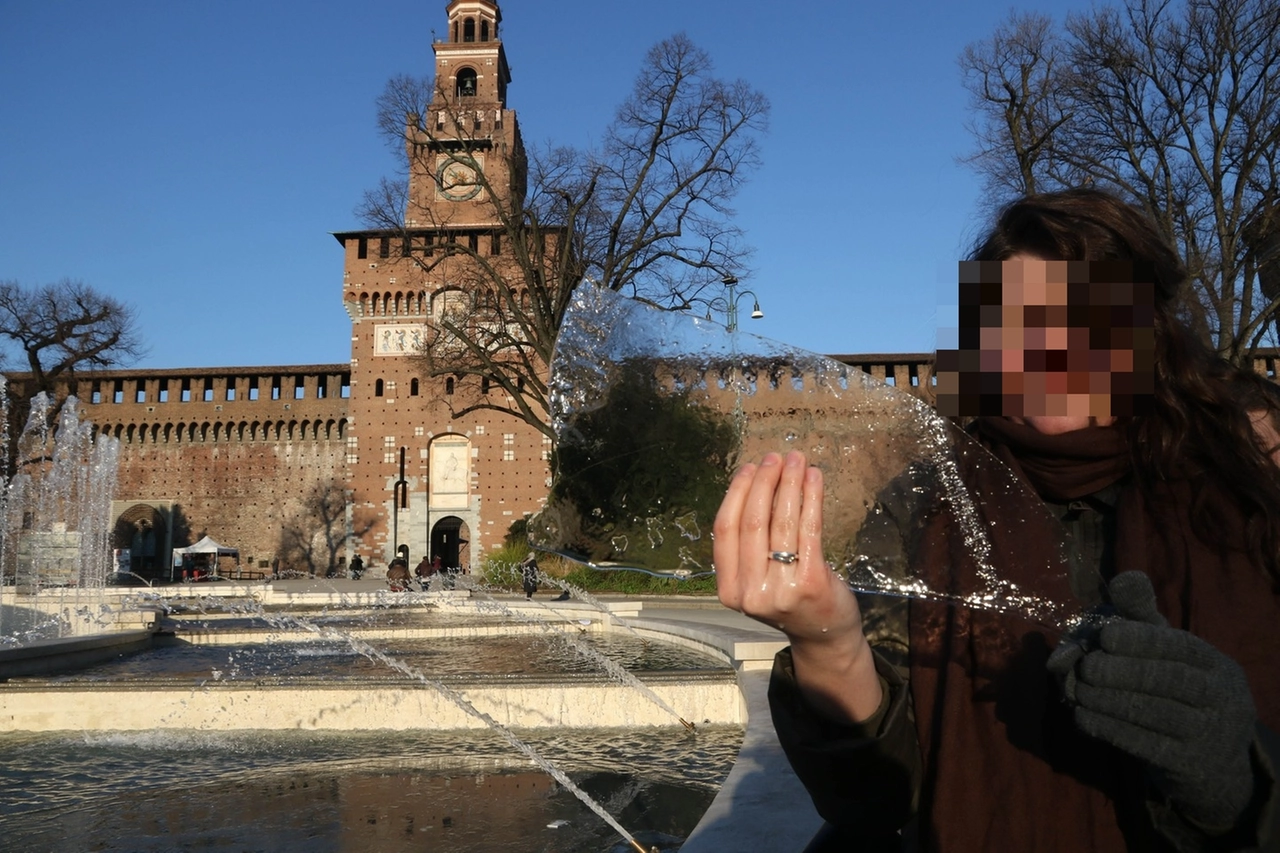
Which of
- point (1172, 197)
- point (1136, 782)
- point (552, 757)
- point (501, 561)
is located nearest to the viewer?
point (1136, 782)

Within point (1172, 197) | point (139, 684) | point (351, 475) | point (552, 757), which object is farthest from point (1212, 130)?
point (351, 475)

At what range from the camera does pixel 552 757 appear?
173 inches

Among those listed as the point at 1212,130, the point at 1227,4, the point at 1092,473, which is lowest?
the point at 1092,473

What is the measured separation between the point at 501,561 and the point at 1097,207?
19325mm

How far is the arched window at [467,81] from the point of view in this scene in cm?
3008

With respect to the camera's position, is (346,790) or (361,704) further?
(361,704)

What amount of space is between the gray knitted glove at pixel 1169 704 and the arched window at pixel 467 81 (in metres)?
31.6

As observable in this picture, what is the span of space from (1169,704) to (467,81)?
1259 inches

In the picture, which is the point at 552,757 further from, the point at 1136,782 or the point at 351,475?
the point at 351,475

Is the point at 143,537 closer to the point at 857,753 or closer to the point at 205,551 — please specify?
the point at 205,551

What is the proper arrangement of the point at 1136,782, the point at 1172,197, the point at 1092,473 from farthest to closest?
the point at 1172,197
the point at 1092,473
the point at 1136,782

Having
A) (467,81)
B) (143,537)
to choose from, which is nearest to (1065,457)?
(467,81)

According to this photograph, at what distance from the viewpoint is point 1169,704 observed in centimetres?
77

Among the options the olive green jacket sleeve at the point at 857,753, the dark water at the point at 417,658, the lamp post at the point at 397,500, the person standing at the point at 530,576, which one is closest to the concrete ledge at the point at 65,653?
the dark water at the point at 417,658
